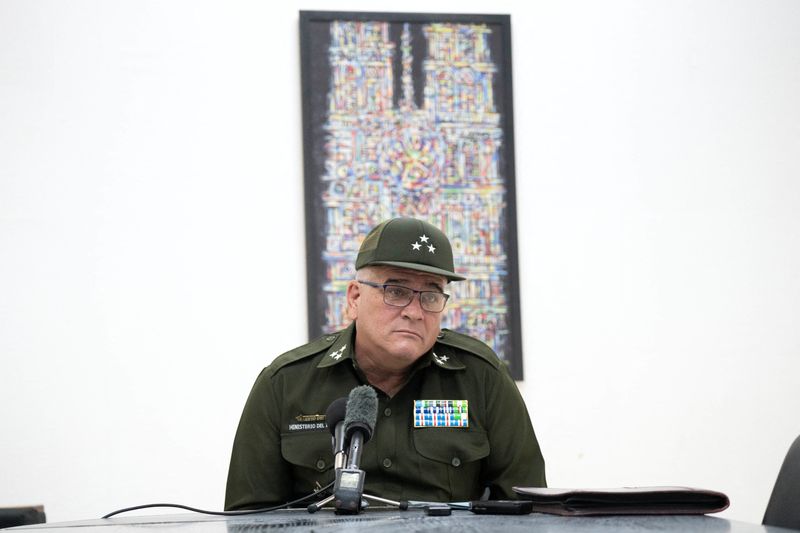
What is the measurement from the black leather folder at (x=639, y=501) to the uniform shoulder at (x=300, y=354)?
932mm

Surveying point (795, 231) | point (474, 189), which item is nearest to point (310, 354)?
point (474, 189)

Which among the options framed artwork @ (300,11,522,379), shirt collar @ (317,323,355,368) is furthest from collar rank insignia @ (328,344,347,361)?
framed artwork @ (300,11,522,379)

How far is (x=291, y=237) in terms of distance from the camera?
342 cm

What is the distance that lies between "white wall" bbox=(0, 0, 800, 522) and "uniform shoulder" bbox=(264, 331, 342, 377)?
0.94 meters

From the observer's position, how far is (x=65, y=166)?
334cm

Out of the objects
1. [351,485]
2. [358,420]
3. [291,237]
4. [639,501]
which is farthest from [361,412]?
[291,237]

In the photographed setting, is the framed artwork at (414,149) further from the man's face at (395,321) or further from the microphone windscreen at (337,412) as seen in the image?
the microphone windscreen at (337,412)

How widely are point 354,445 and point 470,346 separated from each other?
2.71 ft

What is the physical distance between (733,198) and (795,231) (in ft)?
0.90

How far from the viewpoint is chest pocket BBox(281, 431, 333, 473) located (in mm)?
2166

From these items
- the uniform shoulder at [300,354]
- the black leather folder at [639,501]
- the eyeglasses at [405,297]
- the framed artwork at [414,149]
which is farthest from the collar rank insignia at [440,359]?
the framed artwork at [414,149]

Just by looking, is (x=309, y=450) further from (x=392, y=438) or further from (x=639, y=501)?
(x=639, y=501)

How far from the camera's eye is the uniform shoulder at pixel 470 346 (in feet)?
7.93

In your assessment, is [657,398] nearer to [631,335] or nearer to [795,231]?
[631,335]
